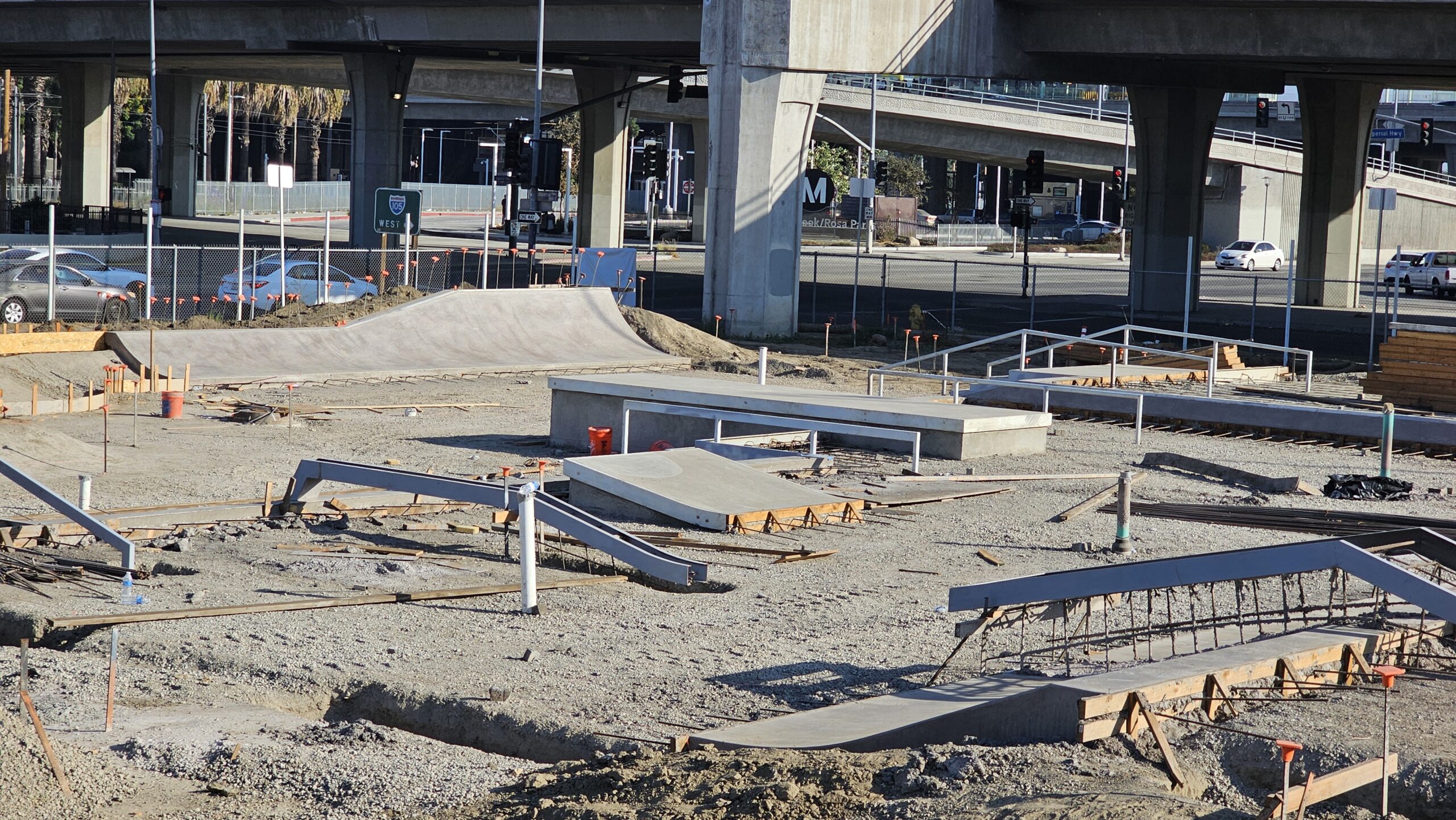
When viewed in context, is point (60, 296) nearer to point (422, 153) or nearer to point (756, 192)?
point (756, 192)

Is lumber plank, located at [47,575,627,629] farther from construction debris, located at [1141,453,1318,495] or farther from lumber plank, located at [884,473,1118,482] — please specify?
construction debris, located at [1141,453,1318,495]

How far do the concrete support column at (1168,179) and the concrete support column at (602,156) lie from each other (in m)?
18.3

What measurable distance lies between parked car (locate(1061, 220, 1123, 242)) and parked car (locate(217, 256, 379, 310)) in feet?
208

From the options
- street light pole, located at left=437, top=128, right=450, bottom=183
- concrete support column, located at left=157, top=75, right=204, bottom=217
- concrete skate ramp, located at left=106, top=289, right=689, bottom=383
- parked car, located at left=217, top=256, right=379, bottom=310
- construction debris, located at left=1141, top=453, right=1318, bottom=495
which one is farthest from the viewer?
street light pole, located at left=437, top=128, right=450, bottom=183

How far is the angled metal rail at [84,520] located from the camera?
12203 mm

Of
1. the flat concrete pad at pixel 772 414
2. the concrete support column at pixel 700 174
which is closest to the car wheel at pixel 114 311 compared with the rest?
the flat concrete pad at pixel 772 414

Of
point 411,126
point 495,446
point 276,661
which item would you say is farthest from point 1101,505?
point 411,126

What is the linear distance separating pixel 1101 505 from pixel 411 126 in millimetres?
101692

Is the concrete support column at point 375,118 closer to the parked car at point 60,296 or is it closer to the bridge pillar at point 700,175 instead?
the parked car at point 60,296

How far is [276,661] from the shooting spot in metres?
10.2

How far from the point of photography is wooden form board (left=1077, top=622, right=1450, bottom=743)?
8.09 metres

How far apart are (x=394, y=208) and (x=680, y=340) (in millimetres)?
8915

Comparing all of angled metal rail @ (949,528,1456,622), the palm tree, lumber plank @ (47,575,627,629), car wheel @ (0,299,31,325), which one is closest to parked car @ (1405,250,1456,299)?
car wheel @ (0,299,31,325)

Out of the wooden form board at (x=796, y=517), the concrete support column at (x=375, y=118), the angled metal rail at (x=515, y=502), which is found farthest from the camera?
the concrete support column at (x=375, y=118)
